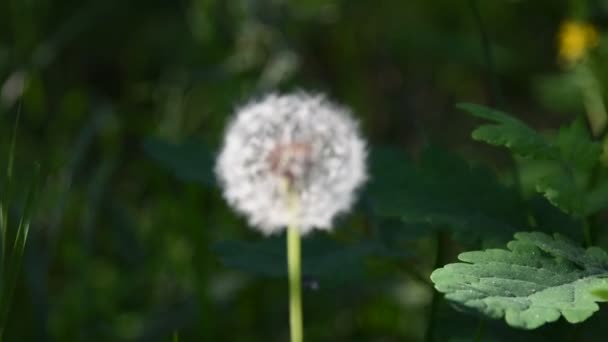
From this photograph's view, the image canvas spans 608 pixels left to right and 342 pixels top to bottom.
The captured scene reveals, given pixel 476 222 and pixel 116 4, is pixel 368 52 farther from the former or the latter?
pixel 476 222

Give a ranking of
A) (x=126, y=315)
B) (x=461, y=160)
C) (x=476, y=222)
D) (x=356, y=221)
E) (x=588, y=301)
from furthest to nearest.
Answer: (x=356, y=221), (x=126, y=315), (x=461, y=160), (x=476, y=222), (x=588, y=301)

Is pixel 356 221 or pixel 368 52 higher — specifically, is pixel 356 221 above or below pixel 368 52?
below

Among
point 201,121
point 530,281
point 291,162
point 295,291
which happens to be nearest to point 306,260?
point 291,162

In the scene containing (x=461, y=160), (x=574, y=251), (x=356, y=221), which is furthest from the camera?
(x=356, y=221)

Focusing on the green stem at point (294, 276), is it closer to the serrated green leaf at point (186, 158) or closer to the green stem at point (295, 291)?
the green stem at point (295, 291)

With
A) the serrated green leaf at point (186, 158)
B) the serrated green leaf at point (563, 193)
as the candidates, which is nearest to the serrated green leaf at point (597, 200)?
the serrated green leaf at point (563, 193)

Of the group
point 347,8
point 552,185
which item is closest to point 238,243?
point 552,185

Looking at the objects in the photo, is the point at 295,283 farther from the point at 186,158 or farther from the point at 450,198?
the point at 186,158

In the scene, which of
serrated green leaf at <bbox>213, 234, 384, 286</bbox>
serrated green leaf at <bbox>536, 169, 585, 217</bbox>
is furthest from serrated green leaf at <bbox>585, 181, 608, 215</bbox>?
serrated green leaf at <bbox>213, 234, 384, 286</bbox>
